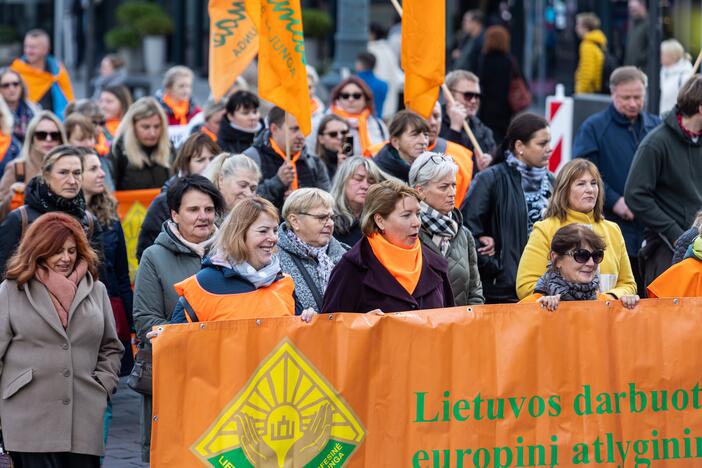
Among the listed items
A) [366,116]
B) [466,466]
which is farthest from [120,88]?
[466,466]

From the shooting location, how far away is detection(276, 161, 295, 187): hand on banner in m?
9.81

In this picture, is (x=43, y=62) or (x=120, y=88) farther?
(x=43, y=62)

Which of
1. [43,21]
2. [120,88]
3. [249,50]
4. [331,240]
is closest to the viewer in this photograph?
[331,240]

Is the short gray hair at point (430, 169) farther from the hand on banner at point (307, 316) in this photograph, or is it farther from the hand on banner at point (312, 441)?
the hand on banner at point (312, 441)

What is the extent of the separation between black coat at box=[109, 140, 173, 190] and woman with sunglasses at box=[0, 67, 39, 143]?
8.00 ft

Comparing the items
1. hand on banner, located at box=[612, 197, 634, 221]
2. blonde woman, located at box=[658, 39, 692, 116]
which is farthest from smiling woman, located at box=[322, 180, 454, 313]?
blonde woman, located at box=[658, 39, 692, 116]

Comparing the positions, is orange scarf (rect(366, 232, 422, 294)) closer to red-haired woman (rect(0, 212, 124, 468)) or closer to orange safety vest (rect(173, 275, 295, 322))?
orange safety vest (rect(173, 275, 295, 322))

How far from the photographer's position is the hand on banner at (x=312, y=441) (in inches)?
255

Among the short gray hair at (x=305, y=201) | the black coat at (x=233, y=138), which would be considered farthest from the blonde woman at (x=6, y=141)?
the short gray hair at (x=305, y=201)

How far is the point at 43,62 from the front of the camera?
15930 millimetres

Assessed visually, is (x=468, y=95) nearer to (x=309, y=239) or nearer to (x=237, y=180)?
(x=237, y=180)

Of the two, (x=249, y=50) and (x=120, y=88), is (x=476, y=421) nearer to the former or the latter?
(x=249, y=50)

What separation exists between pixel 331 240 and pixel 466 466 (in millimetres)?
1690

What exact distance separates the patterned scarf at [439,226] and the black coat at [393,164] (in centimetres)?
155
